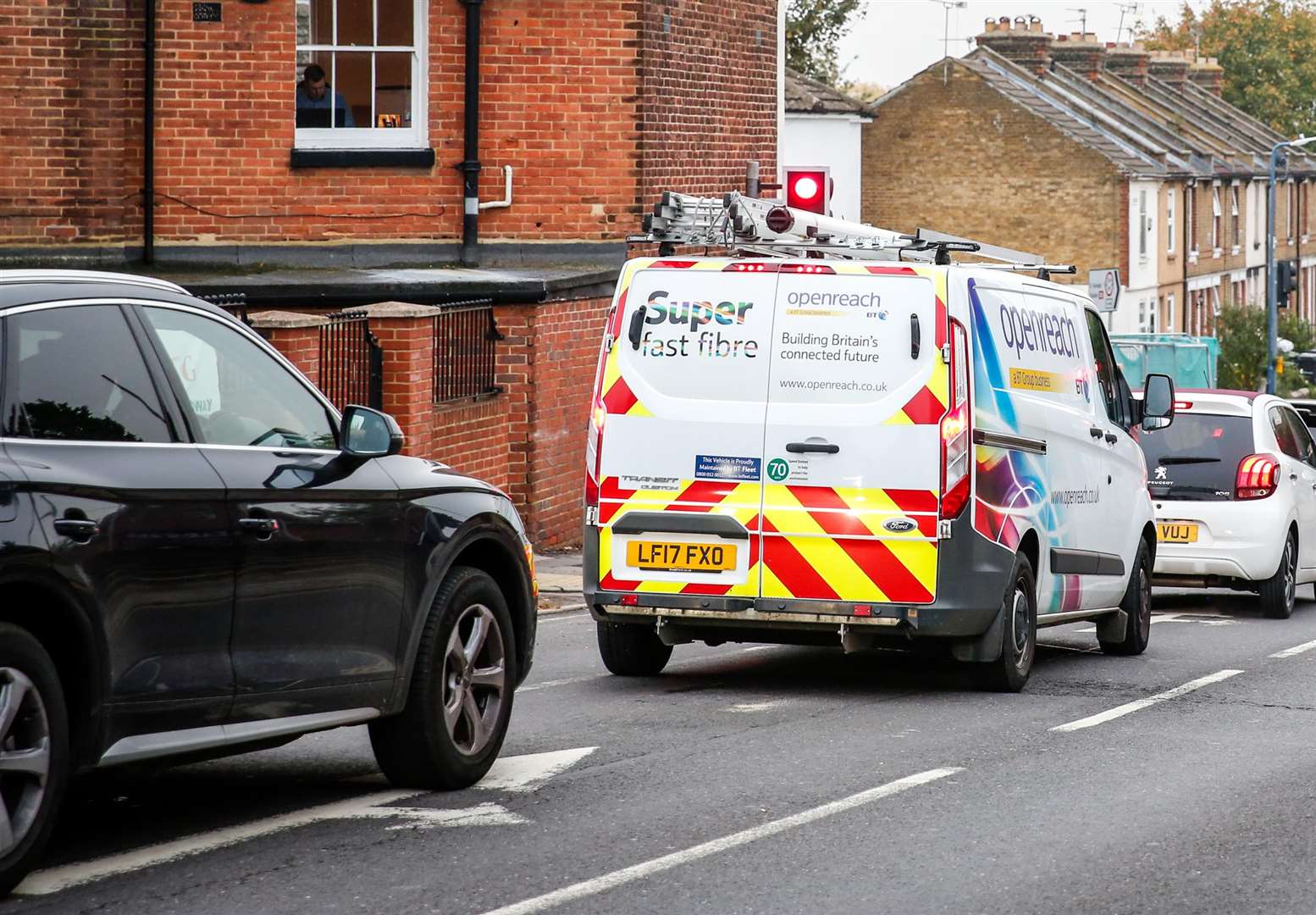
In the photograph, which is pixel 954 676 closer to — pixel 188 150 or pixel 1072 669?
pixel 1072 669

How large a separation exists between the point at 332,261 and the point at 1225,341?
41.2 metres

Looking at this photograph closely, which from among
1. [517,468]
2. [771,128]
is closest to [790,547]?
[517,468]

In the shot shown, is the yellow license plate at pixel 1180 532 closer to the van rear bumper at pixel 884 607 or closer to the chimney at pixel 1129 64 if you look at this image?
the van rear bumper at pixel 884 607

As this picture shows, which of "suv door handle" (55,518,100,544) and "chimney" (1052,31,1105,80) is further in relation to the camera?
"chimney" (1052,31,1105,80)

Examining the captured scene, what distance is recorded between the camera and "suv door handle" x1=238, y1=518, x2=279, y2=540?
6469mm

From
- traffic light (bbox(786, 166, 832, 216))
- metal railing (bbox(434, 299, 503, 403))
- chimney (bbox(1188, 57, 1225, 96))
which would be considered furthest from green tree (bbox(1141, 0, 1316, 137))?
metal railing (bbox(434, 299, 503, 403))

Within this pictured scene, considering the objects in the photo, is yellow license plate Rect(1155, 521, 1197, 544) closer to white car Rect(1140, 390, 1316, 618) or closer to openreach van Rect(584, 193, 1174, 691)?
white car Rect(1140, 390, 1316, 618)

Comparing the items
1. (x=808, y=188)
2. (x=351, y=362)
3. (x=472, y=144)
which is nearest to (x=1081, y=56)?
(x=808, y=188)

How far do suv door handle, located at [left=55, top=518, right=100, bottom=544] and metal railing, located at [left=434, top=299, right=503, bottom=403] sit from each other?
38.8ft

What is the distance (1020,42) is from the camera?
202 feet

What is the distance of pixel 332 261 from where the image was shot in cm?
1927

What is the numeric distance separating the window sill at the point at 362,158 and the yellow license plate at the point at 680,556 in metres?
9.62

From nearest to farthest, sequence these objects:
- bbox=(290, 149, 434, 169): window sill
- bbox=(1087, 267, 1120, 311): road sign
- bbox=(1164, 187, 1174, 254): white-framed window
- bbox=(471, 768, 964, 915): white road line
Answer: bbox=(471, 768, 964, 915): white road line < bbox=(290, 149, 434, 169): window sill < bbox=(1087, 267, 1120, 311): road sign < bbox=(1164, 187, 1174, 254): white-framed window

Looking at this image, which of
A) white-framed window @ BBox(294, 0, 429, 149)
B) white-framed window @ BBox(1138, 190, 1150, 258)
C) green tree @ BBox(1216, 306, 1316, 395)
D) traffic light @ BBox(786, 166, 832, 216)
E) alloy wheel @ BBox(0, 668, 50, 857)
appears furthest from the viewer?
green tree @ BBox(1216, 306, 1316, 395)
